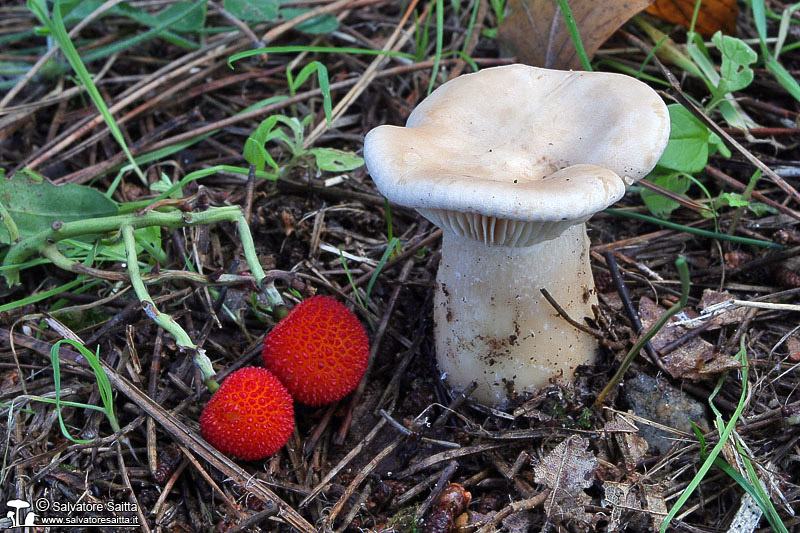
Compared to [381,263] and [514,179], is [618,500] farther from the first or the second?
[381,263]

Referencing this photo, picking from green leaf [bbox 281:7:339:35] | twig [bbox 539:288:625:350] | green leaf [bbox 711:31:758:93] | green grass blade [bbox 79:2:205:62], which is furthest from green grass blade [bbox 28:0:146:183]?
green leaf [bbox 711:31:758:93]

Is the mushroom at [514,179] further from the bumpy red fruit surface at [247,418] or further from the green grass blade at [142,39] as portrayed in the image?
the green grass blade at [142,39]

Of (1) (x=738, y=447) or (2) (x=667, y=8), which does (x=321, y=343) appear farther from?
(2) (x=667, y=8)

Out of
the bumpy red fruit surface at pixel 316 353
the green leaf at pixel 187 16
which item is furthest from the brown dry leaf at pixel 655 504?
the green leaf at pixel 187 16

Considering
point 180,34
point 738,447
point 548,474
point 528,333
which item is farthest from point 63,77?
point 738,447

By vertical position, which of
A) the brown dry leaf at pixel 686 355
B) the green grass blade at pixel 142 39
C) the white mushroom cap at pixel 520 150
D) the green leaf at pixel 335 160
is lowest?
the brown dry leaf at pixel 686 355
